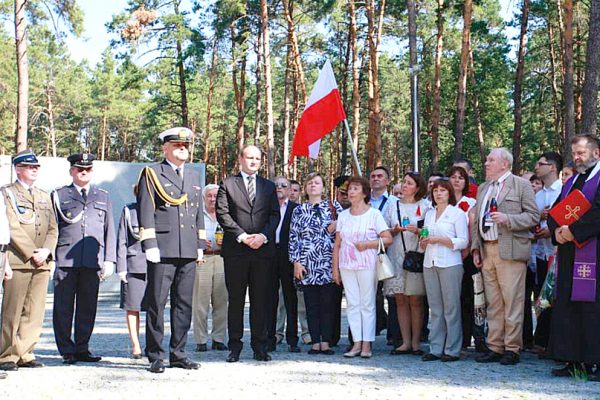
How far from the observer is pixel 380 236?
24.7 ft

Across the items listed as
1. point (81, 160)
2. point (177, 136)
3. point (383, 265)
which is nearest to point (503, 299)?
point (383, 265)

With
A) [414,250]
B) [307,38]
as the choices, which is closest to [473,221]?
[414,250]

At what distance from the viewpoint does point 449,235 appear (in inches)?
286

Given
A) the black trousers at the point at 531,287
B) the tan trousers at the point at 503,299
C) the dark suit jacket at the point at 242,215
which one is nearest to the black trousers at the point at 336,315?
the dark suit jacket at the point at 242,215

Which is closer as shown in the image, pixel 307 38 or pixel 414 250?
pixel 414 250

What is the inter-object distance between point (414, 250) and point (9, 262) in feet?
13.7

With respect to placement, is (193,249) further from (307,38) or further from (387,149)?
(387,149)

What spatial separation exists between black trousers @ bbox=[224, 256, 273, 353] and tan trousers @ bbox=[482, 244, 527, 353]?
227cm

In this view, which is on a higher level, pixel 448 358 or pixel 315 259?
pixel 315 259

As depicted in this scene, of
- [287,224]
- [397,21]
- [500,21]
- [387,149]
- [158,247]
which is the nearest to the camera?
[158,247]

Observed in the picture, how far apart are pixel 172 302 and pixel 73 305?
3.93ft

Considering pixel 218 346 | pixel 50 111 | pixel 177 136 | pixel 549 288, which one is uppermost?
pixel 50 111

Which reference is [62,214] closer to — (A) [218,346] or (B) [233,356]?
(B) [233,356]

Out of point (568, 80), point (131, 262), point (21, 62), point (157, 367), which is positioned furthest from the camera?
point (568, 80)
